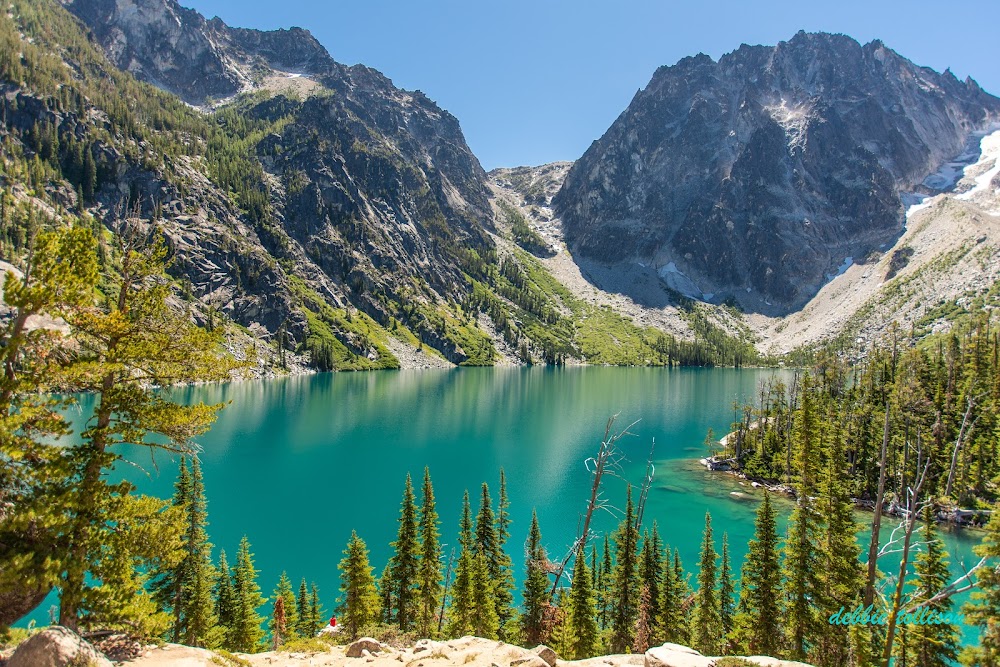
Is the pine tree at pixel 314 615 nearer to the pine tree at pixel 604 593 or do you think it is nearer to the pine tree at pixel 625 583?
the pine tree at pixel 604 593

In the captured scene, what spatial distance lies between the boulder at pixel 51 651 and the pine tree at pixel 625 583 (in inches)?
1193

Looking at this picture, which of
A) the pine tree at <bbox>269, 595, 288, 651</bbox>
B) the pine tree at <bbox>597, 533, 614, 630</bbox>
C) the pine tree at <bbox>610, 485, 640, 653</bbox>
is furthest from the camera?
the pine tree at <bbox>597, 533, 614, 630</bbox>

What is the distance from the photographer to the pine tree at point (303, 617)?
115 feet

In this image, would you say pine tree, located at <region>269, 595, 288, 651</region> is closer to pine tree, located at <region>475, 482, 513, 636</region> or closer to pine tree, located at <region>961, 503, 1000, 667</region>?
pine tree, located at <region>475, 482, 513, 636</region>

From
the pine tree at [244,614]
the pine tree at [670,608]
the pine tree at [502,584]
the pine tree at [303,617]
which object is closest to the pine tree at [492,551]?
the pine tree at [502,584]

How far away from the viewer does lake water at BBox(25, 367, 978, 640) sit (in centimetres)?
5275

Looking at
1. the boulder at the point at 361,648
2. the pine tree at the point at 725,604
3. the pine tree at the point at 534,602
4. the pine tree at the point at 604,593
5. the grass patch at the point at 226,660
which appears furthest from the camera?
the pine tree at the point at 604,593

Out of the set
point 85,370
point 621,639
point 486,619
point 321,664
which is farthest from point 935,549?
point 85,370

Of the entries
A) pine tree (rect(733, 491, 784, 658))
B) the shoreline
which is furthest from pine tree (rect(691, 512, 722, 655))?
the shoreline

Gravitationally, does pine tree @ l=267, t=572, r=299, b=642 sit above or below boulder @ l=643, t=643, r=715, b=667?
below

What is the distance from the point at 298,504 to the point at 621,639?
42161mm

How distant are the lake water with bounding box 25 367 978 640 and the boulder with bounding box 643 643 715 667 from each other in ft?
38.3

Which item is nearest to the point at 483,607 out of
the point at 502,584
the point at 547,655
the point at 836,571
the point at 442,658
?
the point at 502,584

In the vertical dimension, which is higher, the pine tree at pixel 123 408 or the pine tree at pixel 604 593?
the pine tree at pixel 123 408
